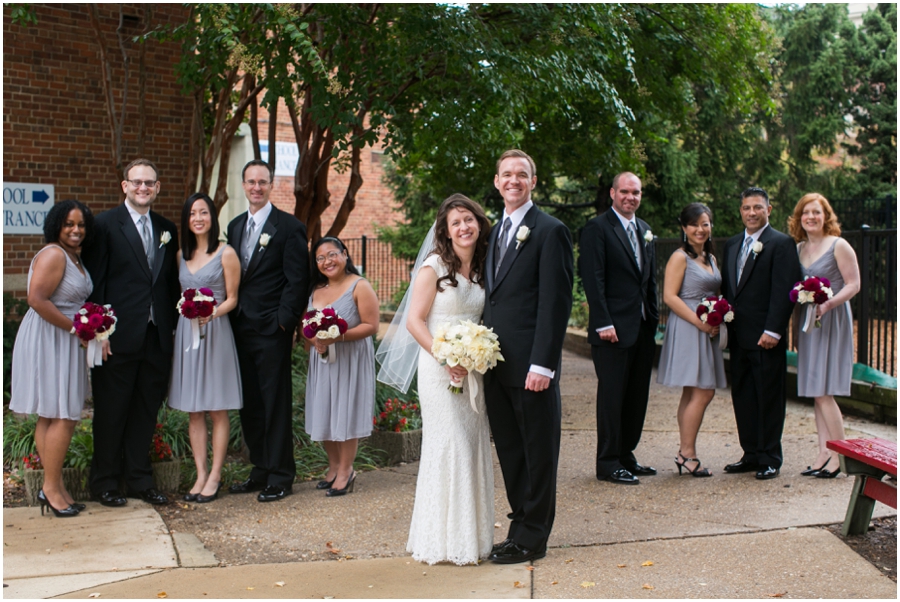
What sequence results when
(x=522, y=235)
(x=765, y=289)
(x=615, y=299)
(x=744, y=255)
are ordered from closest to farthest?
(x=522, y=235), (x=615, y=299), (x=765, y=289), (x=744, y=255)

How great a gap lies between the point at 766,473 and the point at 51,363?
16.2 feet

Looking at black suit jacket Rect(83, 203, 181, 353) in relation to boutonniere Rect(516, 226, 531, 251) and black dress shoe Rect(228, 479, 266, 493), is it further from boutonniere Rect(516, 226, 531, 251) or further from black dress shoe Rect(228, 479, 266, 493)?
boutonniere Rect(516, 226, 531, 251)

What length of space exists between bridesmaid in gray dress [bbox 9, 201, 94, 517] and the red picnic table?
4716mm

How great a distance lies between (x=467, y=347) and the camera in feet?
14.3

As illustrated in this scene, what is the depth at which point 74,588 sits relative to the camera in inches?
171

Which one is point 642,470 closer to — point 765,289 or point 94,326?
point 765,289

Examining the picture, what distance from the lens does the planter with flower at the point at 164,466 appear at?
6.24 m

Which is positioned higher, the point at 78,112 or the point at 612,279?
the point at 78,112

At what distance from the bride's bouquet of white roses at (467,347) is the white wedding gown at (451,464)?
16cm

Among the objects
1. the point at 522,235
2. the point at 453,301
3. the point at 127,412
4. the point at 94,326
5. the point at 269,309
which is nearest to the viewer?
the point at 522,235

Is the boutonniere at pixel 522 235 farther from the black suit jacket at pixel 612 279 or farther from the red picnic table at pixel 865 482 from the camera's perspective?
the red picnic table at pixel 865 482

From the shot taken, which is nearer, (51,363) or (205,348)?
(51,363)

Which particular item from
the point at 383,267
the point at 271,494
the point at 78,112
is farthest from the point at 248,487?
the point at 383,267

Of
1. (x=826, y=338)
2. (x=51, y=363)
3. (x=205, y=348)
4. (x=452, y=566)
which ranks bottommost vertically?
(x=452, y=566)
